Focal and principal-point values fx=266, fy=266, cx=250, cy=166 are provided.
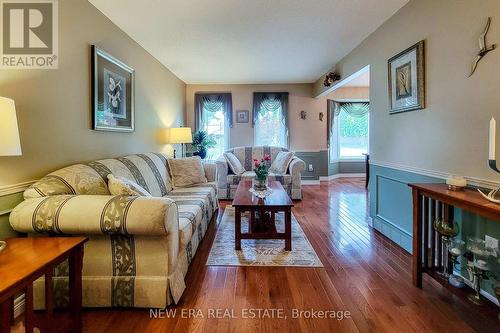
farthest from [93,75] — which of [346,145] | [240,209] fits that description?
[346,145]

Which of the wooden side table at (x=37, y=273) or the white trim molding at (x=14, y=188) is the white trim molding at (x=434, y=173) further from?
the white trim molding at (x=14, y=188)

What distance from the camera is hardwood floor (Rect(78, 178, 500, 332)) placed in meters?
1.58

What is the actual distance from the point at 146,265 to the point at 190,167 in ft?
7.36

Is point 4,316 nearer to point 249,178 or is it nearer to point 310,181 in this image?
point 249,178

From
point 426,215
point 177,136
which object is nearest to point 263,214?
point 426,215

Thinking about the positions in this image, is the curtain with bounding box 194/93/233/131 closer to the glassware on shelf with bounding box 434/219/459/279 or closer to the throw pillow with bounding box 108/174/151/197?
the throw pillow with bounding box 108/174/151/197

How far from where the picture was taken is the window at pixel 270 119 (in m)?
6.33

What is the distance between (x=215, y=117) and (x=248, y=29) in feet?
11.2

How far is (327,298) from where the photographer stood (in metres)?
1.86

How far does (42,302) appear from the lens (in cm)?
173

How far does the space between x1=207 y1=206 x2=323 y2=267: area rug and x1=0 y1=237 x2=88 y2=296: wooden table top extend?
1.27 metres

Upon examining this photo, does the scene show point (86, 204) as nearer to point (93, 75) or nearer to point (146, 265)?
point (146, 265)

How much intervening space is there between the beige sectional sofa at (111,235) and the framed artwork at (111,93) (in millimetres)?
908

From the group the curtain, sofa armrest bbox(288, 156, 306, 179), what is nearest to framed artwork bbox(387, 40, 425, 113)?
sofa armrest bbox(288, 156, 306, 179)
